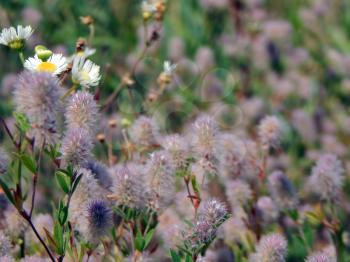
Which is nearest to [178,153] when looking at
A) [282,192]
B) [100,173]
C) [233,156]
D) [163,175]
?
[163,175]

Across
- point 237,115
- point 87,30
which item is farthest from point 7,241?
point 87,30

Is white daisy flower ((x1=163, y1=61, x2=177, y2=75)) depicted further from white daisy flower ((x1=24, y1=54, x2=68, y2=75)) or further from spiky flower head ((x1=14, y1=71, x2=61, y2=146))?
spiky flower head ((x1=14, y1=71, x2=61, y2=146))

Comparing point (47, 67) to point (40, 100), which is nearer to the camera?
point (40, 100)

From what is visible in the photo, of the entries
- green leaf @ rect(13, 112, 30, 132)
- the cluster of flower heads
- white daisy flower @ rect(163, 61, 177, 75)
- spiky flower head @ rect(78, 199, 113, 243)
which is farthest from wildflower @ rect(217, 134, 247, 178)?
green leaf @ rect(13, 112, 30, 132)

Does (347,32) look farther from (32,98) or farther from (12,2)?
(32,98)

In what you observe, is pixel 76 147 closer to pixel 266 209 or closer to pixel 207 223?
pixel 207 223

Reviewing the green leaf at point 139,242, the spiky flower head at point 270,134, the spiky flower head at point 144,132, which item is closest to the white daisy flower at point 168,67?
the spiky flower head at point 144,132
